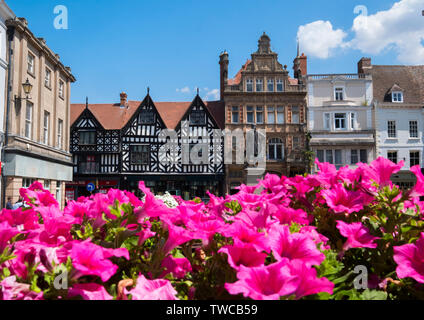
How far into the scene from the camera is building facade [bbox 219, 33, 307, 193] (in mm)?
28688

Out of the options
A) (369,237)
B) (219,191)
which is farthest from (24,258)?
(219,191)

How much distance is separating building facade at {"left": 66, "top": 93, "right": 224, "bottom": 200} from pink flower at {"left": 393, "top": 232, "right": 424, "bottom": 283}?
86.2ft

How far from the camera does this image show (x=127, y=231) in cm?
110

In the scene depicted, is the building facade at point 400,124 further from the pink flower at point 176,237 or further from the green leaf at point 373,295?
the pink flower at point 176,237

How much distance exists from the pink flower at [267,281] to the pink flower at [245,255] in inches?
3.2

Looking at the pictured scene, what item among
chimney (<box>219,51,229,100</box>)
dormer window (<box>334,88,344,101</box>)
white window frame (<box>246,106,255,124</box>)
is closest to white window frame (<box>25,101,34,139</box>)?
chimney (<box>219,51,229,100</box>)

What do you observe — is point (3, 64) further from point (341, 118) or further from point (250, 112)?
point (341, 118)

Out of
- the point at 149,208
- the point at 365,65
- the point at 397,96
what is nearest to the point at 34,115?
the point at 149,208

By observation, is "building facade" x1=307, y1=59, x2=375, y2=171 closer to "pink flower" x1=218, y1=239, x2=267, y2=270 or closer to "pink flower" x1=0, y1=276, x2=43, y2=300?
"pink flower" x1=218, y1=239, x2=267, y2=270

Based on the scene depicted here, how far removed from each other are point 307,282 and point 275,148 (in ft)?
93.5

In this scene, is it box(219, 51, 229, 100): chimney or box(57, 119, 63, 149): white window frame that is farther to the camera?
box(219, 51, 229, 100): chimney
